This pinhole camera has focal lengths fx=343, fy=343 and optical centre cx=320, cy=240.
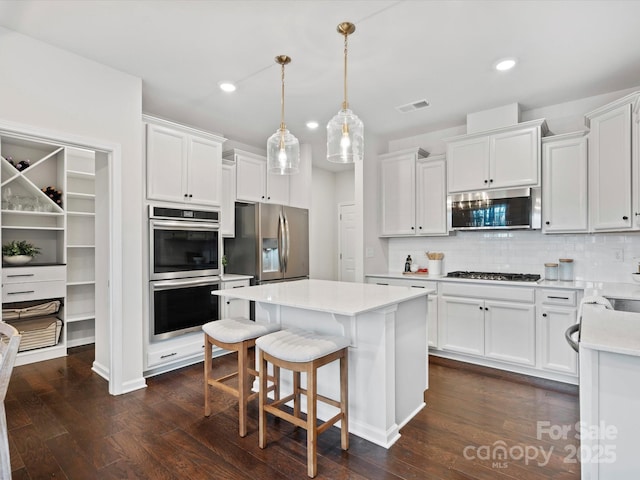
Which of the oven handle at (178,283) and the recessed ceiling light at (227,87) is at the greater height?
the recessed ceiling light at (227,87)

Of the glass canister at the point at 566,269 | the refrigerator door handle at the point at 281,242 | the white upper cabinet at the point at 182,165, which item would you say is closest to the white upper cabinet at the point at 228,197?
the white upper cabinet at the point at 182,165

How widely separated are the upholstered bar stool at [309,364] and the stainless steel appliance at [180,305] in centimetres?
156

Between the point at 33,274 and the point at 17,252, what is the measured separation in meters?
0.28

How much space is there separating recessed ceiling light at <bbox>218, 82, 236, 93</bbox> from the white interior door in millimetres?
3676

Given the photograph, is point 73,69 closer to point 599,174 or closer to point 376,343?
point 376,343

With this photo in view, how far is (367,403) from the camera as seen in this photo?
2.21 meters

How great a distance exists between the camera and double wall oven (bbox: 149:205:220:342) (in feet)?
10.5

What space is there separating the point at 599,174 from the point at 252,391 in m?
3.59

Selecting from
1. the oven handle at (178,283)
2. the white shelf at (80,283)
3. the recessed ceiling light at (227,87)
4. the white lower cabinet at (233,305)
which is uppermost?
the recessed ceiling light at (227,87)

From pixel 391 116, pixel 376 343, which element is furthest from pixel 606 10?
pixel 376 343

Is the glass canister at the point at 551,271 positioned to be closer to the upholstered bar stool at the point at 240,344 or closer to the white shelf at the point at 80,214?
the upholstered bar stool at the point at 240,344

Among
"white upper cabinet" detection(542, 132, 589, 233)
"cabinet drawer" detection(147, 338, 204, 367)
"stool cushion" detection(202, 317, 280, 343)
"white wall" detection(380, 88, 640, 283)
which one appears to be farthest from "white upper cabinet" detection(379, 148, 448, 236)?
"cabinet drawer" detection(147, 338, 204, 367)

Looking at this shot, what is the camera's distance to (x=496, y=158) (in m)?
3.64

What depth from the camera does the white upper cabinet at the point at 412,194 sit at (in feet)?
13.6
